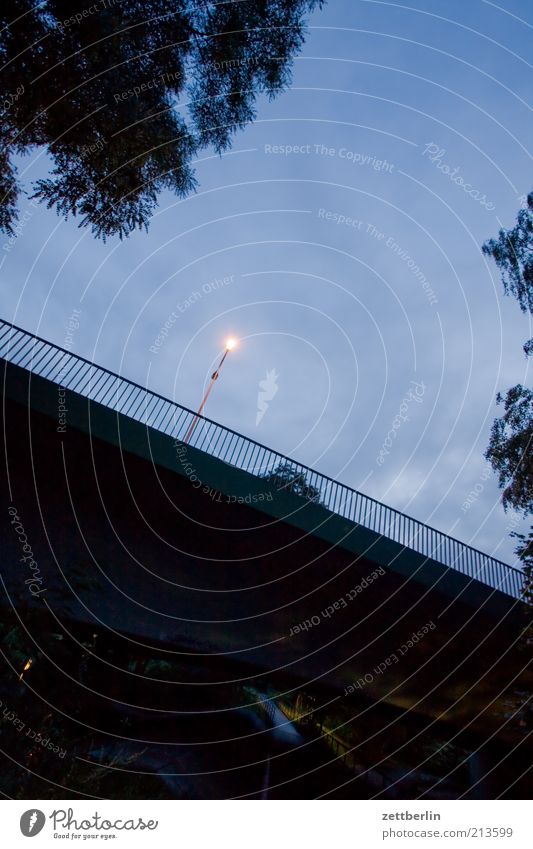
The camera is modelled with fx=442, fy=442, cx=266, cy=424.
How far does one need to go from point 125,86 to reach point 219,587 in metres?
12.1

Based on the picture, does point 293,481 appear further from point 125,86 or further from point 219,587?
point 125,86

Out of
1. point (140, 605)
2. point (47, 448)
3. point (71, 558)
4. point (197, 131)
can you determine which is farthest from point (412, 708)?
point (197, 131)

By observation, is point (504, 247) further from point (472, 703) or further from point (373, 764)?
point (373, 764)

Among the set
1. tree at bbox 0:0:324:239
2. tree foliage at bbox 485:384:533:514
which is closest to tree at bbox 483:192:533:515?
tree foliage at bbox 485:384:533:514

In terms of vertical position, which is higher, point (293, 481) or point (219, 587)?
point (293, 481)

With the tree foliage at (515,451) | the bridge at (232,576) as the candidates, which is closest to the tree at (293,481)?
the bridge at (232,576)

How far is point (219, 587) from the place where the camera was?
491 inches

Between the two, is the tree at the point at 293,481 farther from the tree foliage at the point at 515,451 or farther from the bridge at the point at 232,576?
the tree foliage at the point at 515,451

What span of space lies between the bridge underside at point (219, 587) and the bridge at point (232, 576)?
0.05 m

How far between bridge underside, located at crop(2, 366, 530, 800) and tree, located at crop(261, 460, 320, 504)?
15.1 inches

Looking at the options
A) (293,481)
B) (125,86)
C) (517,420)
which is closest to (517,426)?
(517,420)

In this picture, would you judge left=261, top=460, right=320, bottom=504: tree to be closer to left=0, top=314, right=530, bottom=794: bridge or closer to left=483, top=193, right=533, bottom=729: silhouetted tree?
left=0, top=314, right=530, bottom=794: bridge

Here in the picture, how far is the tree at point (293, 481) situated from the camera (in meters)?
12.4

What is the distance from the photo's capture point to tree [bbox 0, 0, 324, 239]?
855 cm
